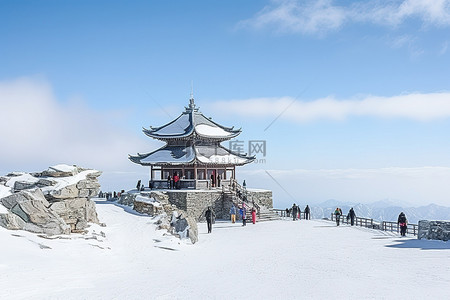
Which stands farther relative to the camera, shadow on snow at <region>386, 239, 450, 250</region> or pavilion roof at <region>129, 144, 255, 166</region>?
pavilion roof at <region>129, 144, 255, 166</region>

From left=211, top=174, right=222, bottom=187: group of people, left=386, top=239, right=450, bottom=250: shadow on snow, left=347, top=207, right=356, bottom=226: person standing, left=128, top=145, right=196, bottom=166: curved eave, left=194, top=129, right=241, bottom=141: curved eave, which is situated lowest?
left=386, top=239, right=450, bottom=250: shadow on snow

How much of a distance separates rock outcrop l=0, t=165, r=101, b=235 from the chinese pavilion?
643 inches

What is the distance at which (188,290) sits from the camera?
10.6 m

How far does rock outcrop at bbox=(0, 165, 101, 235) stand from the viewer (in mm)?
14961

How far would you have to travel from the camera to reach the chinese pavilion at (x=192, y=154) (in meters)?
35.8

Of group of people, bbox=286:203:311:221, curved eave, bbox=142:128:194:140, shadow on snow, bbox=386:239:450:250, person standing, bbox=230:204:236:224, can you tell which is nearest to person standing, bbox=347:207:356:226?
group of people, bbox=286:203:311:221

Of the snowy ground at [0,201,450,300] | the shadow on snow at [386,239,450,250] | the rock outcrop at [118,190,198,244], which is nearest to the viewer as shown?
the snowy ground at [0,201,450,300]

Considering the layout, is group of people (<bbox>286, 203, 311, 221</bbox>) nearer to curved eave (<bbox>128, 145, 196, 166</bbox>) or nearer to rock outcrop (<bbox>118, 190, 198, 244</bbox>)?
curved eave (<bbox>128, 145, 196, 166</bbox>)

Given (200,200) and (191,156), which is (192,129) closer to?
(191,156)

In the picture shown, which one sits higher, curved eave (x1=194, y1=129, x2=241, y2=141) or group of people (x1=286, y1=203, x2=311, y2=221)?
curved eave (x1=194, y1=129, x2=241, y2=141)

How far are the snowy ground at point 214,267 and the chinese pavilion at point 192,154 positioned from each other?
14300mm

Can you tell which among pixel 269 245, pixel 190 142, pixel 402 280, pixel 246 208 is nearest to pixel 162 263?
pixel 269 245

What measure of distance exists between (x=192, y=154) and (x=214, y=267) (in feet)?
71.7

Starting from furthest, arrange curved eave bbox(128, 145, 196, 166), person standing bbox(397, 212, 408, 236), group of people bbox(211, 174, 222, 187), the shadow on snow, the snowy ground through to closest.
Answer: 1. group of people bbox(211, 174, 222, 187)
2. curved eave bbox(128, 145, 196, 166)
3. person standing bbox(397, 212, 408, 236)
4. the shadow on snow
5. the snowy ground
